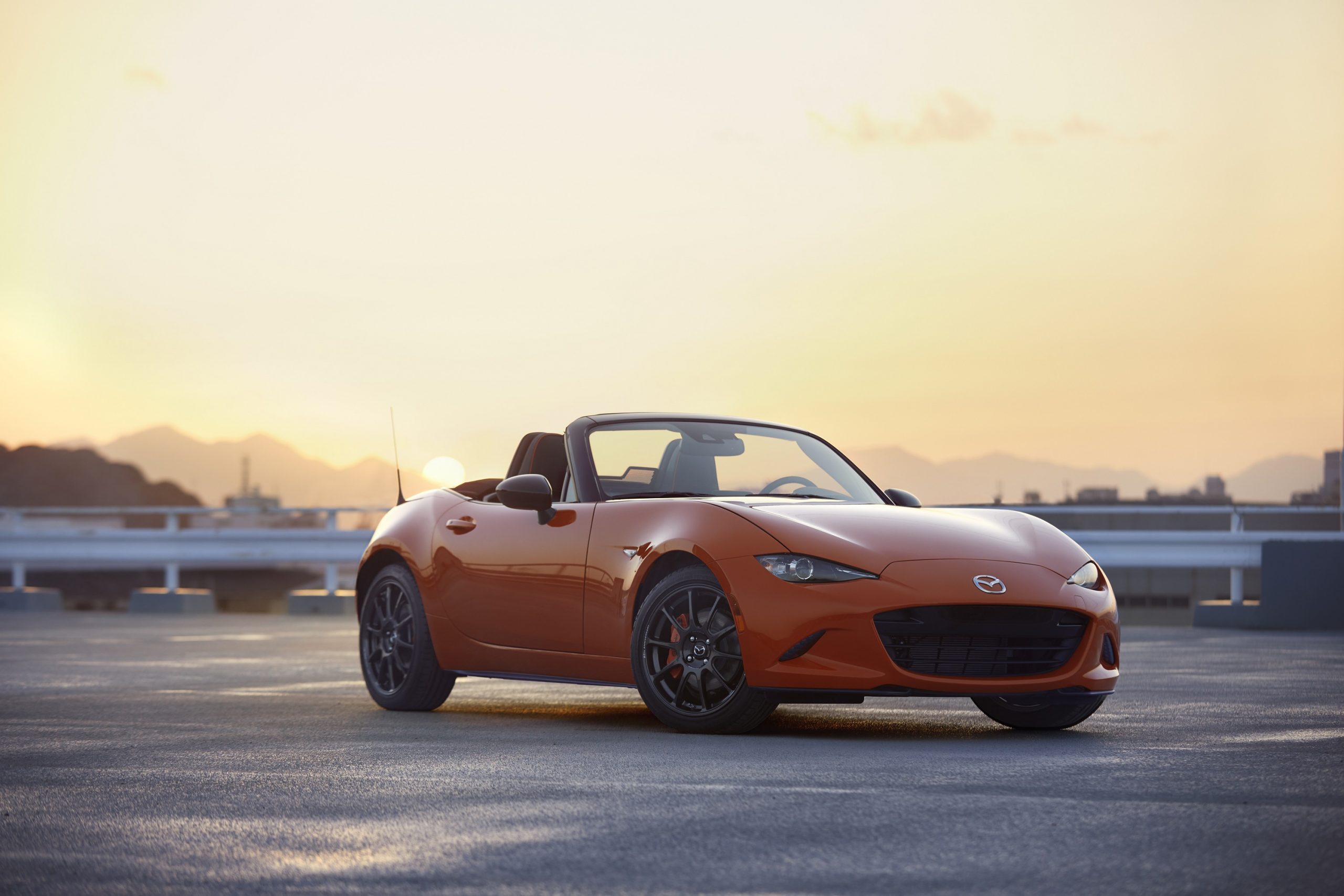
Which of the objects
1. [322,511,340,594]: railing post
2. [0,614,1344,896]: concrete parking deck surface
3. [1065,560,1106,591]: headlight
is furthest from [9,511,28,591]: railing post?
[1065,560,1106,591]: headlight

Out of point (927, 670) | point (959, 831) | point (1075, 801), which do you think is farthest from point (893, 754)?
point (959, 831)

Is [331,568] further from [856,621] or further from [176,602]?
[856,621]

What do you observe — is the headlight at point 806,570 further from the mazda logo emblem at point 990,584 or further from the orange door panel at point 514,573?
the orange door panel at point 514,573

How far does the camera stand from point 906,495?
27.5ft

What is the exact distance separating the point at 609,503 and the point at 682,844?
3.47 metres

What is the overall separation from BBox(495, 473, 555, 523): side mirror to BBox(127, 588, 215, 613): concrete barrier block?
13517 millimetres

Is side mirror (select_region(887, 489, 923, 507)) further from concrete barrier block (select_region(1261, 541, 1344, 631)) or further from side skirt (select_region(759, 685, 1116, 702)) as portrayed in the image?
concrete barrier block (select_region(1261, 541, 1344, 631))

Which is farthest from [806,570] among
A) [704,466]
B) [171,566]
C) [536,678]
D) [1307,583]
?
[171,566]

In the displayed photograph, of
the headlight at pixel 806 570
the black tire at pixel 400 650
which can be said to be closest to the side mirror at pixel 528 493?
the black tire at pixel 400 650

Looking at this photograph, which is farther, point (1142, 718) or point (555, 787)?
point (1142, 718)

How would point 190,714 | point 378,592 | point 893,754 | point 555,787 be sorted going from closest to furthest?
point 555,787, point 893,754, point 190,714, point 378,592

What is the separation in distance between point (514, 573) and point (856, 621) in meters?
2.04

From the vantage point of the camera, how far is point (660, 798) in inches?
197

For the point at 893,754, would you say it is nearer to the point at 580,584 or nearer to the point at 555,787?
the point at 555,787
